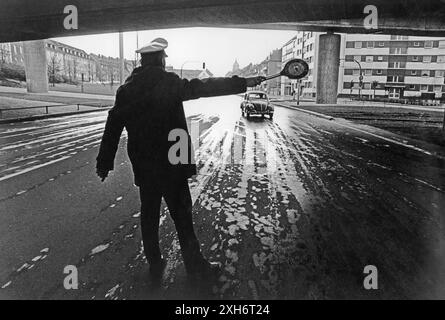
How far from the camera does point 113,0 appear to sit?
1536 cm

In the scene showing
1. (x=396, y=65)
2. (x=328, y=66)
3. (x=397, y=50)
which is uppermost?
(x=397, y=50)

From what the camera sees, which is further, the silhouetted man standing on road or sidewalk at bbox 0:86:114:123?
sidewalk at bbox 0:86:114:123

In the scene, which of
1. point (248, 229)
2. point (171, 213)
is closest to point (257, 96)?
point (248, 229)

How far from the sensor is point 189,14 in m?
17.7

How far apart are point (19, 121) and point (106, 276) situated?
1835cm

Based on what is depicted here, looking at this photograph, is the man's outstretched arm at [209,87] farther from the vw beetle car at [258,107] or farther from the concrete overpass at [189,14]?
the vw beetle car at [258,107]

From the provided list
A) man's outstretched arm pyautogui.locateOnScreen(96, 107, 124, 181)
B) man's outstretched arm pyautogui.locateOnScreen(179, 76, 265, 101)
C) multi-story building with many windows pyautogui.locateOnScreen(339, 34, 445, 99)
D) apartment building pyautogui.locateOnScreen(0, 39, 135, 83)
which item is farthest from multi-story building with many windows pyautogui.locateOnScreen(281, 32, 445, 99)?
man's outstretched arm pyautogui.locateOnScreen(96, 107, 124, 181)

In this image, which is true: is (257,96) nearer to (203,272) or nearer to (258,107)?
(258,107)

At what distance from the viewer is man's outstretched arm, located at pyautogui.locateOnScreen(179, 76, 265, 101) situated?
3041mm

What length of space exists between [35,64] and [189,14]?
3364 cm

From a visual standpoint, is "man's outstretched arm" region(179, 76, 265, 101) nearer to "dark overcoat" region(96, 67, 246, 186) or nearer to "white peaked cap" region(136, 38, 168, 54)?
"dark overcoat" region(96, 67, 246, 186)

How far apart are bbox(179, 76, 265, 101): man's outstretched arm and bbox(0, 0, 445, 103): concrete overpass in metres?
13.1

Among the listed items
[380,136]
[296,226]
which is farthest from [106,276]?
[380,136]

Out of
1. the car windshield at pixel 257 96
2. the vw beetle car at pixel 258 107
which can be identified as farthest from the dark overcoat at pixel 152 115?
the car windshield at pixel 257 96
